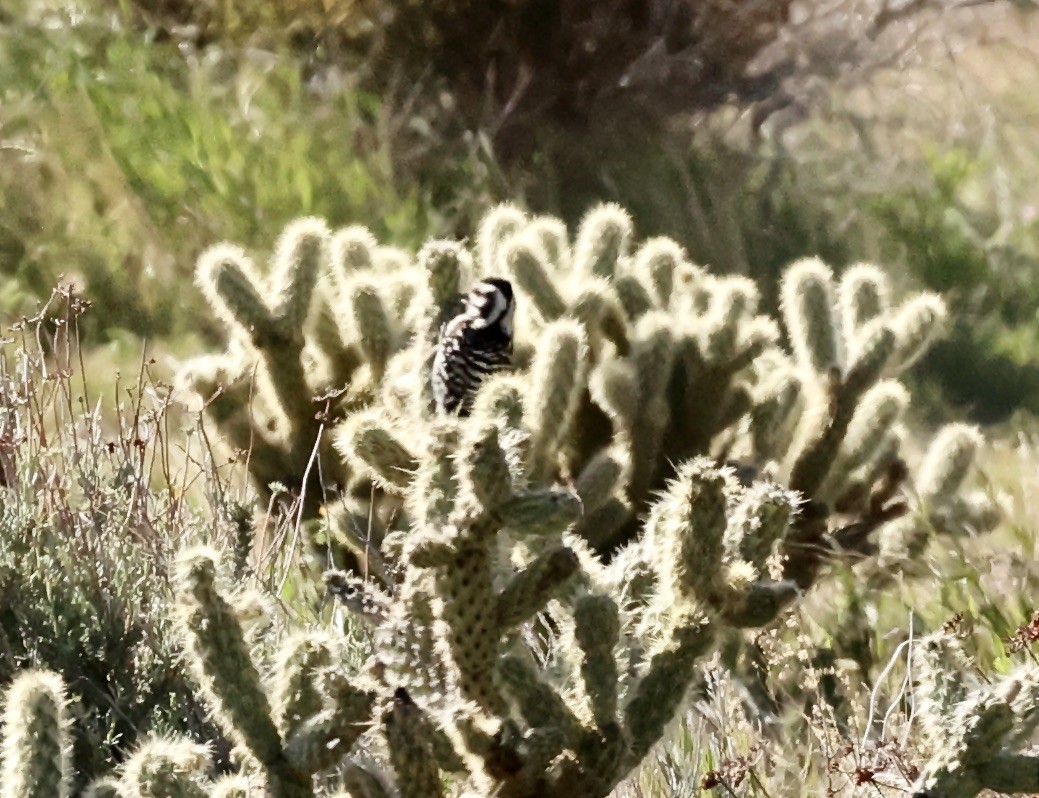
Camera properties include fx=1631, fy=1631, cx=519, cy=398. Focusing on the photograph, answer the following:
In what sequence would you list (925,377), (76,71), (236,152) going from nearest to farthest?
(925,377)
(236,152)
(76,71)

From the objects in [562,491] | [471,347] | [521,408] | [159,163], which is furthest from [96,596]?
[159,163]

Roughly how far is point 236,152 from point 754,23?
2837 mm

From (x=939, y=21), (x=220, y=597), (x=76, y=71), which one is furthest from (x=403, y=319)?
(x=939, y=21)

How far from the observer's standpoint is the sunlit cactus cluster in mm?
2463

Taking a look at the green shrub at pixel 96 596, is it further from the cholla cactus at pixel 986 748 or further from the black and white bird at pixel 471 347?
the cholla cactus at pixel 986 748

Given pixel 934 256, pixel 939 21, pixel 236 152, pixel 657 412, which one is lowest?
pixel 657 412

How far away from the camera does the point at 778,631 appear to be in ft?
12.6

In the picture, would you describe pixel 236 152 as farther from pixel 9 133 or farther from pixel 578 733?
pixel 578 733

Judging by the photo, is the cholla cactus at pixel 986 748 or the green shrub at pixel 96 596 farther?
the green shrub at pixel 96 596

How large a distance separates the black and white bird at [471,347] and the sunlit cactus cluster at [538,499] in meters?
0.09

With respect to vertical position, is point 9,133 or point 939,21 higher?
point 9,133

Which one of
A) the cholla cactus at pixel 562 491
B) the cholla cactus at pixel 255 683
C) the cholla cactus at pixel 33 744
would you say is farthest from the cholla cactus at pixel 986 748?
the cholla cactus at pixel 33 744

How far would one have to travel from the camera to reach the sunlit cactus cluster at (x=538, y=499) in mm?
2463

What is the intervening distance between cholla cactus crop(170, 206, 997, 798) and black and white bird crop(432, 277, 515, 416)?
0.08 m
